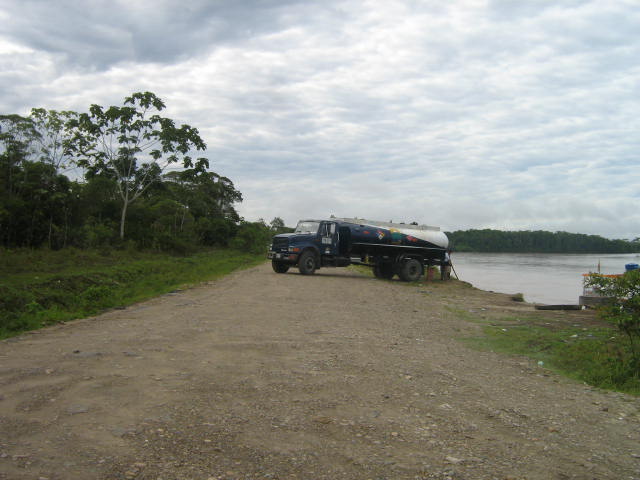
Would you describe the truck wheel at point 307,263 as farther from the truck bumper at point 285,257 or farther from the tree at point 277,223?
the tree at point 277,223

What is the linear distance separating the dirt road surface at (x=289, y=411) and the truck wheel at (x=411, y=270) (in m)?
14.7

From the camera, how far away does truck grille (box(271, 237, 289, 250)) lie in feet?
71.1

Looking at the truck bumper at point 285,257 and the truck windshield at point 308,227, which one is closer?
the truck bumper at point 285,257

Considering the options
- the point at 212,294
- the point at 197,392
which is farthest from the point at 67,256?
the point at 197,392

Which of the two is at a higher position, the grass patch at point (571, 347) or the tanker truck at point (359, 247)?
the tanker truck at point (359, 247)

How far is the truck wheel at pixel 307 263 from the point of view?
70.6 feet

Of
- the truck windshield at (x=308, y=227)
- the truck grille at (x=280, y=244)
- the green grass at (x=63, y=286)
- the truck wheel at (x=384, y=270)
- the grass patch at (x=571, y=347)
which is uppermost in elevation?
the truck windshield at (x=308, y=227)

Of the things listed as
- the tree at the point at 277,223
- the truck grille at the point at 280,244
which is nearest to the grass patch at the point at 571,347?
the truck grille at the point at 280,244

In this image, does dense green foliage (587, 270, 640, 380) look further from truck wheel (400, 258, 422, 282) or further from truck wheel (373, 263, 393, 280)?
truck wheel (373, 263, 393, 280)

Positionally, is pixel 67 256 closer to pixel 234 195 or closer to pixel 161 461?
pixel 161 461

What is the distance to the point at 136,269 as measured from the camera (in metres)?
20.7

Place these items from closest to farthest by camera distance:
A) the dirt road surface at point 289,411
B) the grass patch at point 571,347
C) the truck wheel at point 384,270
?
the dirt road surface at point 289,411 → the grass patch at point 571,347 → the truck wheel at point 384,270

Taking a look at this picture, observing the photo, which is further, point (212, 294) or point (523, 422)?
point (212, 294)

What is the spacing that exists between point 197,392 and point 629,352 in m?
5.78
